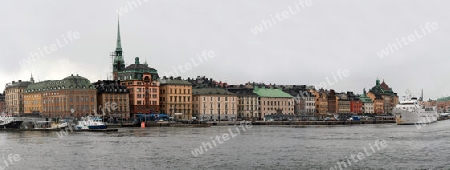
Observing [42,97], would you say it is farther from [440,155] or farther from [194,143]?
[440,155]

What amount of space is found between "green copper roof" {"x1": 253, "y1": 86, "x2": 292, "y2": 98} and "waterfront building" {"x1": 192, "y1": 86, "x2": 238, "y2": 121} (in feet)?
55.7

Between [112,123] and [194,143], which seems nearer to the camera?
[194,143]

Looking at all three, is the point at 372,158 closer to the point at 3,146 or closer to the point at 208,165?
the point at 208,165

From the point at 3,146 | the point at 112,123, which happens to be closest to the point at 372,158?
the point at 3,146

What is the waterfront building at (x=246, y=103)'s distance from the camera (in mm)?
173625

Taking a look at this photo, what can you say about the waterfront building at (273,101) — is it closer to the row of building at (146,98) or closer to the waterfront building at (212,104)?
the row of building at (146,98)

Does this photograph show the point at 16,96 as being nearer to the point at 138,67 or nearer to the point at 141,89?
the point at 138,67

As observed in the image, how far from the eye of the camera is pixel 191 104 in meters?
161

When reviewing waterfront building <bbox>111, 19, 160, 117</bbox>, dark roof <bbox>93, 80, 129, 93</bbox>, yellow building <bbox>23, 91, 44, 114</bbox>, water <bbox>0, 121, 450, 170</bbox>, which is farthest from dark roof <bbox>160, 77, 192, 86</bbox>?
water <bbox>0, 121, 450, 170</bbox>

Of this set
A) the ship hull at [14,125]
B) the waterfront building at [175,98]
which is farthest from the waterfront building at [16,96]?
the ship hull at [14,125]

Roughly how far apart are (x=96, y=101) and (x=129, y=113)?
826 centimetres

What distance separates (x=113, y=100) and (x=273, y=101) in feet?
176

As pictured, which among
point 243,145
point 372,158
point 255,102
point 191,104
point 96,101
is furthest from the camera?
point 255,102

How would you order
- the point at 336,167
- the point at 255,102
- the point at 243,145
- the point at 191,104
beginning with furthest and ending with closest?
the point at 255,102
the point at 191,104
the point at 243,145
the point at 336,167
